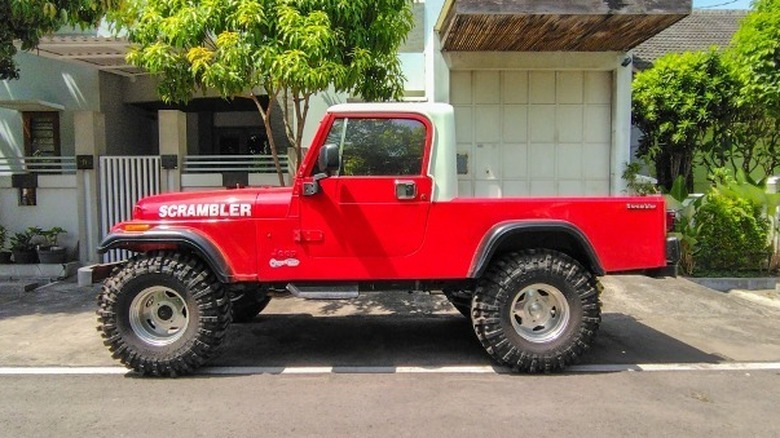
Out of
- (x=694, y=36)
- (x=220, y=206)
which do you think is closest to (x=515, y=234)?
(x=220, y=206)

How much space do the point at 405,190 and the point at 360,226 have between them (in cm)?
48

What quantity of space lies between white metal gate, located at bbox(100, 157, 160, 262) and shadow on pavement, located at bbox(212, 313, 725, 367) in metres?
4.30

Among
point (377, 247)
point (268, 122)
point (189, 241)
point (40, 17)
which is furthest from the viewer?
point (268, 122)

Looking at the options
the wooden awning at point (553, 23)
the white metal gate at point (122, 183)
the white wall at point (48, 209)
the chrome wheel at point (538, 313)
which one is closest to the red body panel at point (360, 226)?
the chrome wheel at point (538, 313)

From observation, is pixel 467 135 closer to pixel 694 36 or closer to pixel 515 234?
pixel 515 234

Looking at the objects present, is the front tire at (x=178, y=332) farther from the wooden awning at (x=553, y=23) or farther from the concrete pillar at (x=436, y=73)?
the concrete pillar at (x=436, y=73)

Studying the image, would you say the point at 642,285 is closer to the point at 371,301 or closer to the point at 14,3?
the point at 371,301

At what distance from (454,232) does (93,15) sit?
18.3 ft

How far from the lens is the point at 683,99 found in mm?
10484

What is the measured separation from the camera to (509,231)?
5000mm

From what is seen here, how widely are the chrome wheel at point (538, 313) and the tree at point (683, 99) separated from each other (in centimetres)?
680

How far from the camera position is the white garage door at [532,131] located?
1034 centimetres

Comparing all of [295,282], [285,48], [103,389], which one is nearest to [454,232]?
[295,282]

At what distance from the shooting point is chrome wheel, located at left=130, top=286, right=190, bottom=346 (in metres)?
5.16
